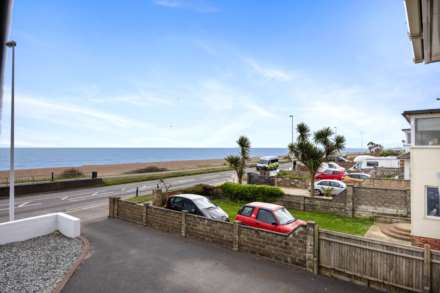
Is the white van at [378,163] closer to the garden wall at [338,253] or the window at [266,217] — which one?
the window at [266,217]

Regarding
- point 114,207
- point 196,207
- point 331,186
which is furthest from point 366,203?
point 114,207

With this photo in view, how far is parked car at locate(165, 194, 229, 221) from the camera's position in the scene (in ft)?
43.7

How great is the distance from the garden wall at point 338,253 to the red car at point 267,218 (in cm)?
126

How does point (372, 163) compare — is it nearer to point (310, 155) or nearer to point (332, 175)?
point (332, 175)

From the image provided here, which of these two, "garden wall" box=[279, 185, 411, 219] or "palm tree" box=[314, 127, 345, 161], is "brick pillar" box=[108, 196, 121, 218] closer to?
"garden wall" box=[279, 185, 411, 219]

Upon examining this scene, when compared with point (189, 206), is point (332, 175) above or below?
above

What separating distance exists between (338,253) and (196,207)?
6905 millimetres

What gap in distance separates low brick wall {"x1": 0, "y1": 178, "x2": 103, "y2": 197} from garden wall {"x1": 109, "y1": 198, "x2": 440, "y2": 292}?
19.5 metres

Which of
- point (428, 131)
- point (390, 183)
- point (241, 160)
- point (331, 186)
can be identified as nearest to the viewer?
point (428, 131)

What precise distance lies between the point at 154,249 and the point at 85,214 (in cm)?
791

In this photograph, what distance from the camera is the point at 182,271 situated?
9.05m

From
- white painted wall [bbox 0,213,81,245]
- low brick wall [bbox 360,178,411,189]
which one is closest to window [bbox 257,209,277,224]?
white painted wall [bbox 0,213,81,245]

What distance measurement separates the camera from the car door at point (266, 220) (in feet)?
37.6

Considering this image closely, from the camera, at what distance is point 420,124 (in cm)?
1127
